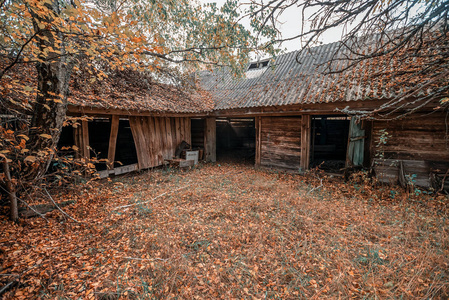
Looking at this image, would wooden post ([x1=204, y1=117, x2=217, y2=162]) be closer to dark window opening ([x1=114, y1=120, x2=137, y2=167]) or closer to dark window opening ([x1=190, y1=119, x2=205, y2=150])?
dark window opening ([x1=190, y1=119, x2=205, y2=150])

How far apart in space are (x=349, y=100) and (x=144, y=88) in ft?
25.0

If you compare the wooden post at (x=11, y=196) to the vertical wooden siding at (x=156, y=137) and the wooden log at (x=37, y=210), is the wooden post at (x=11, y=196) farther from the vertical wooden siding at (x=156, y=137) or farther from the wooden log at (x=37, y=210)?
the vertical wooden siding at (x=156, y=137)

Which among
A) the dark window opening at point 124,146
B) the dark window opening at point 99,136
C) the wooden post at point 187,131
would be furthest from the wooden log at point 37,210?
the wooden post at point 187,131

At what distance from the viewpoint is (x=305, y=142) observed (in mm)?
7375

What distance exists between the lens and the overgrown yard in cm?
244

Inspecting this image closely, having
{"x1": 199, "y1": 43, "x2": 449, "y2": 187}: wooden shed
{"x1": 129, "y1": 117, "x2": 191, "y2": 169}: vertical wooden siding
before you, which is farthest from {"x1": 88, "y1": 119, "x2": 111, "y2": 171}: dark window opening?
{"x1": 199, "y1": 43, "x2": 449, "y2": 187}: wooden shed

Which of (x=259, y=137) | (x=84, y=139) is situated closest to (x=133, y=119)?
(x=84, y=139)

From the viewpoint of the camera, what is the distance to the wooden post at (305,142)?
23.8ft

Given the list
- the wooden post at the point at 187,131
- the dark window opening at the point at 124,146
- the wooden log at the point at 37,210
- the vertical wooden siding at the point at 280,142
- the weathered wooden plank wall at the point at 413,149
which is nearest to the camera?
the wooden log at the point at 37,210

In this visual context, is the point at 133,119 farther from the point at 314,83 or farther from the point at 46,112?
the point at 314,83

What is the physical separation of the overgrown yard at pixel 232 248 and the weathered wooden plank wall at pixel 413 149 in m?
0.86

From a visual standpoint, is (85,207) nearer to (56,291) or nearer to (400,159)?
(56,291)

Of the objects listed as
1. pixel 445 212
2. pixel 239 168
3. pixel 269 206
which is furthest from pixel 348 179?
pixel 239 168

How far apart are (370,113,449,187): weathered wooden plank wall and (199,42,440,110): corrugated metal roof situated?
1.14 metres
